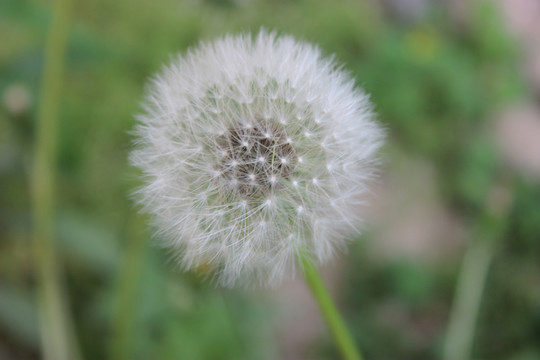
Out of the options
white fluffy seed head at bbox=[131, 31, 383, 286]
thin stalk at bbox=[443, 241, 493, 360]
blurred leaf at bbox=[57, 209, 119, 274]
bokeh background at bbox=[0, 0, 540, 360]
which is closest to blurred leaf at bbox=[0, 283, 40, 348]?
bokeh background at bbox=[0, 0, 540, 360]

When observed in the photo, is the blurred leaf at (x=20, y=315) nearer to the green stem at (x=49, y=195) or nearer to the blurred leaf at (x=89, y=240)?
the green stem at (x=49, y=195)

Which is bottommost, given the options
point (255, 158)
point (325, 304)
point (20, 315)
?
point (325, 304)

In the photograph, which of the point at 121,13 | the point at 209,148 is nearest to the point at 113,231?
the point at 209,148

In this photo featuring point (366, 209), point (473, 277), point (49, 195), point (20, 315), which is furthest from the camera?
point (366, 209)

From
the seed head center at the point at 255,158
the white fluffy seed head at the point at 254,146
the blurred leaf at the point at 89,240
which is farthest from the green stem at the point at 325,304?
→ the blurred leaf at the point at 89,240

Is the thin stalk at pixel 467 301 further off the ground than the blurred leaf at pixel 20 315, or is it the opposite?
the blurred leaf at pixel 20 315

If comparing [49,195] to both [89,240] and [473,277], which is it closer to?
[89,240]

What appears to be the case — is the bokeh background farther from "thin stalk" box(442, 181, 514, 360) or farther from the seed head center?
the seed head center

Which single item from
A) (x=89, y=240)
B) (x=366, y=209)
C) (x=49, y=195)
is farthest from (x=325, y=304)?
(x=366, y=209)
